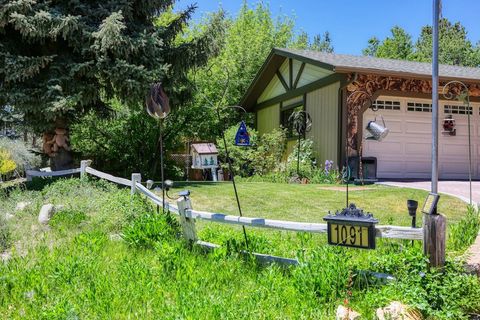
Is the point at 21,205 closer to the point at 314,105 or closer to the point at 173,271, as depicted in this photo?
the point at 173,271

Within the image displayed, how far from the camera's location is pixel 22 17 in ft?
26.8

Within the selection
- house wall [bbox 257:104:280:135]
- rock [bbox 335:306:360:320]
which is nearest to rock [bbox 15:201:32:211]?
A: rock [bbox 335:306:360:320]

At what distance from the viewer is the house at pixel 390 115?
1041 centimetres

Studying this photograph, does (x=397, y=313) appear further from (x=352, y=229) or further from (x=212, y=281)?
(x=212, y=281)

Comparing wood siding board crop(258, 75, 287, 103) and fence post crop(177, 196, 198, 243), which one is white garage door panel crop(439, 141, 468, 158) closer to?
wood siding board crop(258, 75, 287, 103)

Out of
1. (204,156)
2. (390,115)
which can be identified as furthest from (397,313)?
(204,156)

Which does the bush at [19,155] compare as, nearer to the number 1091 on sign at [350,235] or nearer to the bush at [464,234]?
the number 1091 on sign at [350,235]

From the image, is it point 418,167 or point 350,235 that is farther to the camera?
point 418,167

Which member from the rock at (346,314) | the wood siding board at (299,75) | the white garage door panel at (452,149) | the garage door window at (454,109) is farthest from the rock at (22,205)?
the garage door window at (454,109)

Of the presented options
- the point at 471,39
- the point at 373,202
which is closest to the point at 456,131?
the point at 373,202

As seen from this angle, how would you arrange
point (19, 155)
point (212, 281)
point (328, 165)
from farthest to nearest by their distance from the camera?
1. point (19, 155)
2. point (328, 165)
3. point (212, 281)

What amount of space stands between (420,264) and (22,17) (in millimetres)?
8370

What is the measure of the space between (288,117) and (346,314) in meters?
12.1

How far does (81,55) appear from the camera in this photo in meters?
9.42
